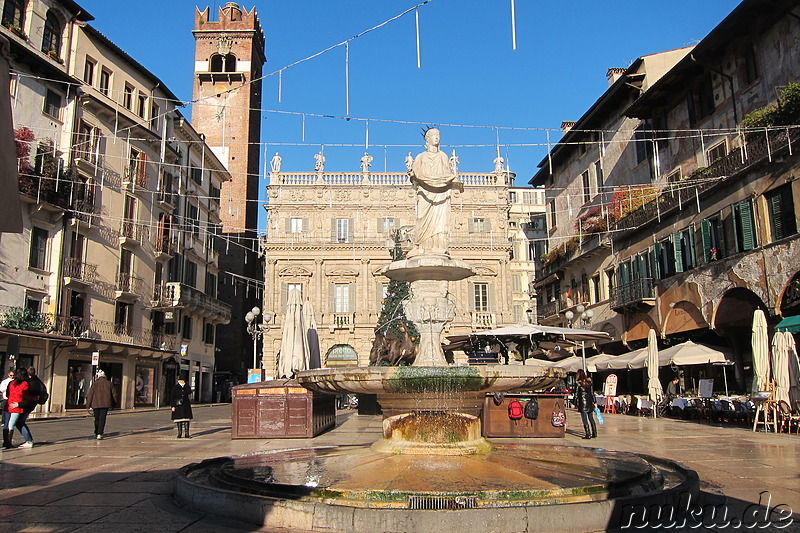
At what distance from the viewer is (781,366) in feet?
47.1

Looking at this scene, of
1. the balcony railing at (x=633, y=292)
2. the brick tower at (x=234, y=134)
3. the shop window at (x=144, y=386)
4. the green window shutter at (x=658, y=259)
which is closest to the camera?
the green window shutter at (x=658, y=259)

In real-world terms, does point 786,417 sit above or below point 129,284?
below

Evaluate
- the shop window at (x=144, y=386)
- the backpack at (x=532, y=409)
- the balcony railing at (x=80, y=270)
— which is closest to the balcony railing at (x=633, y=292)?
the backpack at (x=532, y=409)

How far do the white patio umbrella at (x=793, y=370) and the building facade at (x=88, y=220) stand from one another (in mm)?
18356

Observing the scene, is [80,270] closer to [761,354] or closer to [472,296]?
[761,354]

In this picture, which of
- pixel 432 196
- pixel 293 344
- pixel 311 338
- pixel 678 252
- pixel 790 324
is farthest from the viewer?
pixel 678 252

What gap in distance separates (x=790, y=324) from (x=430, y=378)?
1472 centimetres

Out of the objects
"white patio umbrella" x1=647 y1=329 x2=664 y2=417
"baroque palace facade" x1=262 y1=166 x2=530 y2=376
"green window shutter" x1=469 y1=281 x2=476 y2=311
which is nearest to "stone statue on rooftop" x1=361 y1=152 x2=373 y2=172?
"baroque palace facade" x1=262 y1=166 x2=530 y2=376

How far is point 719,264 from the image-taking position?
2180cm

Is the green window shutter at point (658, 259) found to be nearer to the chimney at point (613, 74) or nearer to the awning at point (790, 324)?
the awning at point (790, 324)

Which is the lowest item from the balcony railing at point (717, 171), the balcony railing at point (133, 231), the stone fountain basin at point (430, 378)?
the stone fountain basin at point (430, 378)

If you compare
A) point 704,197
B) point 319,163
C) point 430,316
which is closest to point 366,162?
point 319,163

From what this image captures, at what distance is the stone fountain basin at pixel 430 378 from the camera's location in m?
7.58

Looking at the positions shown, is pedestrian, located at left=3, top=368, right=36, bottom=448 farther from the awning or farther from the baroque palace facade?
the baroque palace facade
